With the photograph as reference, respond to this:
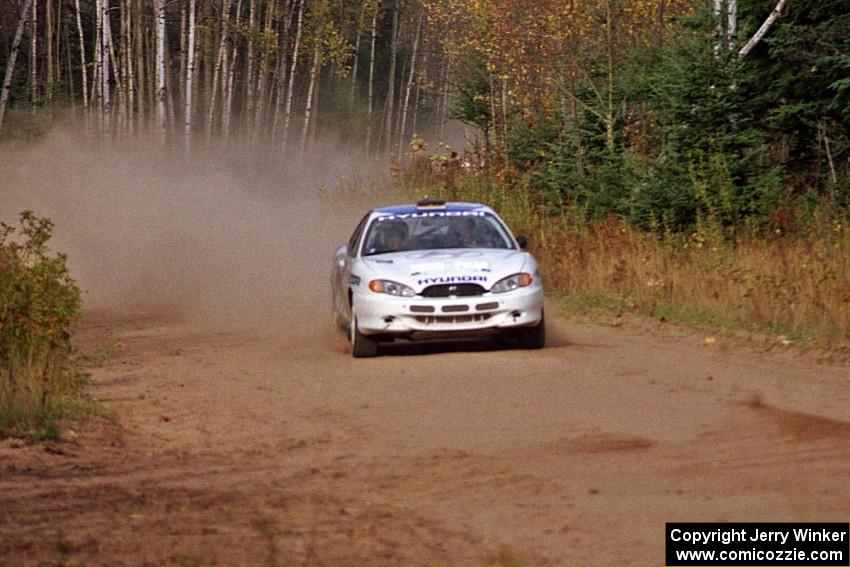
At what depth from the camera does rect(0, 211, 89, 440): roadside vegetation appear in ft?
37.5

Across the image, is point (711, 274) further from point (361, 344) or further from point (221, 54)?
point (221, 54)

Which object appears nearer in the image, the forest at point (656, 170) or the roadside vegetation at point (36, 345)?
the roadside vegetation at point (36, 345)

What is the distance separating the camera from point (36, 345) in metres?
12.5

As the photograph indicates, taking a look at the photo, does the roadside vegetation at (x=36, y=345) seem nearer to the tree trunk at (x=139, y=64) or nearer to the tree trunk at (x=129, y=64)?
the tree trunk at (x=129, y=64)

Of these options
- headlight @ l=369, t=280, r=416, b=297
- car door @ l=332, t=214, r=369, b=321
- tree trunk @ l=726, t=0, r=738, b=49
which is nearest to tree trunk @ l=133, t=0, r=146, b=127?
tree trunk @ l=726, t=0, r=738, b=49

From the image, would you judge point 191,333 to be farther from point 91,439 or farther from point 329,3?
point 329,3

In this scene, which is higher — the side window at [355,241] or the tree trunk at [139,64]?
the side window at [355,241]

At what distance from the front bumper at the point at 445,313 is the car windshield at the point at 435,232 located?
4.36 feet

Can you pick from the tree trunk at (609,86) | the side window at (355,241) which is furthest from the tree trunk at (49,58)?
the side window at (355,241)

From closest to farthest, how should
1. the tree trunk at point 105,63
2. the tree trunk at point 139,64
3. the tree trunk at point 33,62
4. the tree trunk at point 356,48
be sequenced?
the tree trunk at point 105,63
the tree trunk at point 139,64
the tree trunk at point 33,62
the tree trunk at point 356,48

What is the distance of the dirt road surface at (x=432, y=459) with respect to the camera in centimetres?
741

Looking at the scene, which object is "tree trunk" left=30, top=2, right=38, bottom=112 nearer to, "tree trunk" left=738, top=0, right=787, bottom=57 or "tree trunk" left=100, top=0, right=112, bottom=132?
"tree trunk" left=100, top=0, right=112, bottom=132
